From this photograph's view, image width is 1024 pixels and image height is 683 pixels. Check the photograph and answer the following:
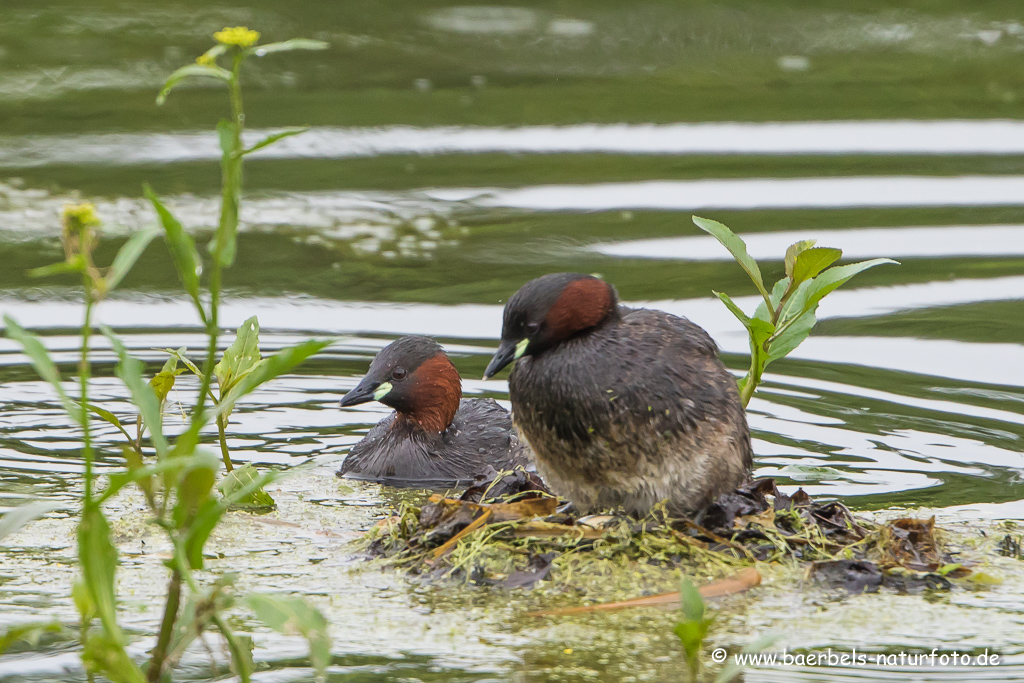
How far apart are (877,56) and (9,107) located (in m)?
8.06

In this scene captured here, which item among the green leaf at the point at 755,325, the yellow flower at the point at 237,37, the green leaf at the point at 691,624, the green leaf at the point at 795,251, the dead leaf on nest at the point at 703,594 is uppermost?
the yellow flower at the point at 237,37

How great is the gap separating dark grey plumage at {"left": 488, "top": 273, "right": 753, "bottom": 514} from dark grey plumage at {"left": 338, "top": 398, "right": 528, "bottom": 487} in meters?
1.34

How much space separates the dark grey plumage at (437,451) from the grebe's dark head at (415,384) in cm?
9

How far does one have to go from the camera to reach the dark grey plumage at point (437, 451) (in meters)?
6.91

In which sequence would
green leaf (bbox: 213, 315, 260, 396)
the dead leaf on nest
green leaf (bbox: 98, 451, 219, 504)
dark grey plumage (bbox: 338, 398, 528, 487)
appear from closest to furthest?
1. green leaf (bbox: 98, 451, 219, 504)
2. the dead leaf on nest
3. green leaf (bbox: 213, 315, 260, 396)
4. dark grey plumage (bbox: 338, 398, 528, 487)

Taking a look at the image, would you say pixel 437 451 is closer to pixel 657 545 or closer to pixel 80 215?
pixel 657 545

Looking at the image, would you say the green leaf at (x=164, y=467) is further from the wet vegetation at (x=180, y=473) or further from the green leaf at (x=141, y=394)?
the green leaf at (x=141, y=394)

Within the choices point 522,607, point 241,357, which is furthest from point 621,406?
point 241,357

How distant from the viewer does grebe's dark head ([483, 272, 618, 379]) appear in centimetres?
541

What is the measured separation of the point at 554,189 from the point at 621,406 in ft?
22.1

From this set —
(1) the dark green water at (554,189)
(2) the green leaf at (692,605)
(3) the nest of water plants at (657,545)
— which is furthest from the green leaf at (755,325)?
(2) the green leaf at (692,605)

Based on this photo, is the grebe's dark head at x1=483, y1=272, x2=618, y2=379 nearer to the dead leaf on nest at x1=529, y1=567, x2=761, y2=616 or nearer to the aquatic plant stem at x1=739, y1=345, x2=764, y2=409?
the aquatic plant stem at x1=739, y1=345, x2=764, y2=409

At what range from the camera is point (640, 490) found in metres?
5.32

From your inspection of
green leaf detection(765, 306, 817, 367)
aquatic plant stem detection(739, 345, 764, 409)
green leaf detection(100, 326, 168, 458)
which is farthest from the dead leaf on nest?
green leaf detection(100, 326, 168, 458)
